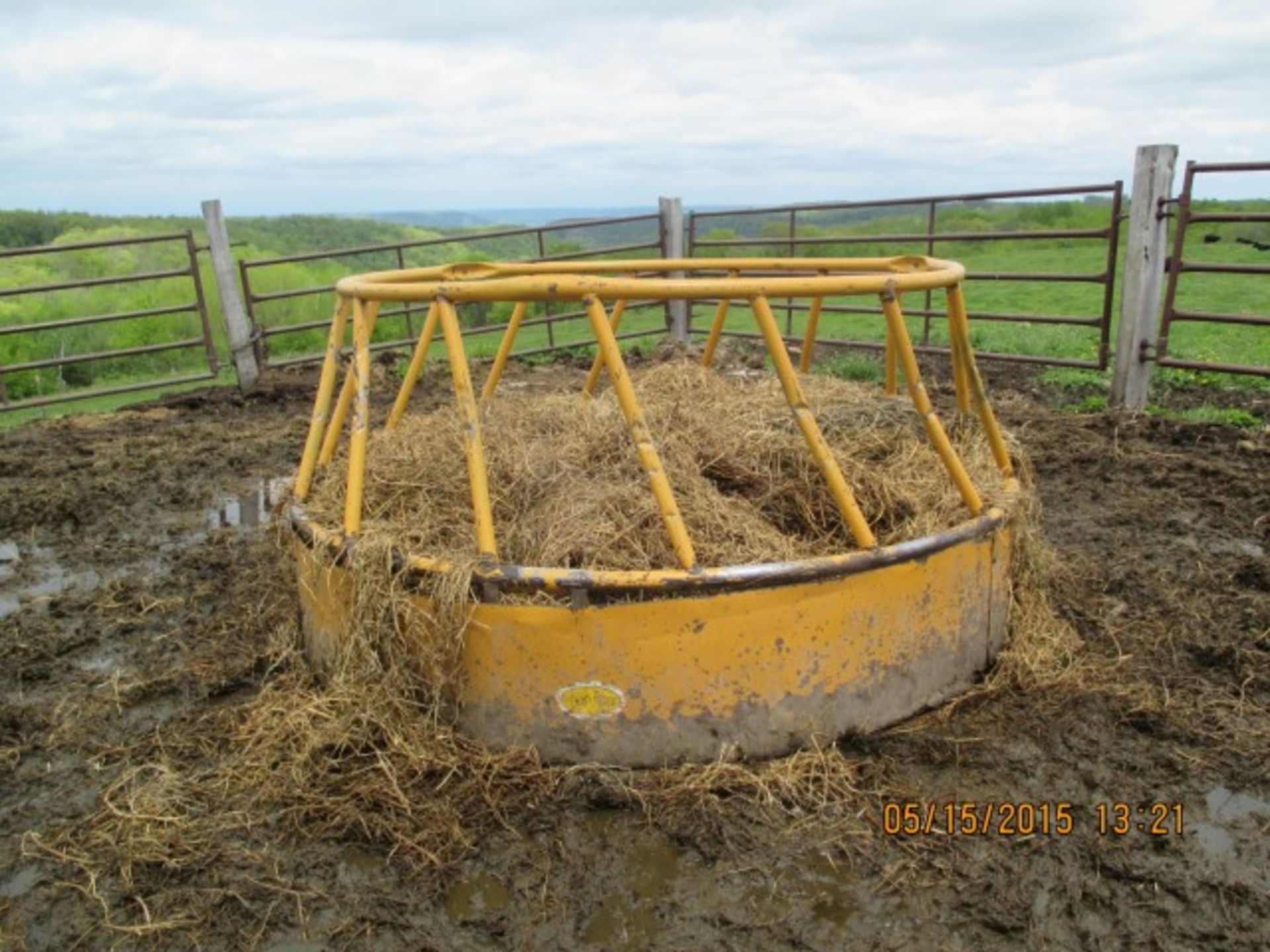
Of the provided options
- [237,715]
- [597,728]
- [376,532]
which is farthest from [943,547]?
[237,715]

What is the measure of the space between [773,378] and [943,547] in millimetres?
1855

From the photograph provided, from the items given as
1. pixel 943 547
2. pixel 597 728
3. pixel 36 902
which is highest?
pixel 943 547

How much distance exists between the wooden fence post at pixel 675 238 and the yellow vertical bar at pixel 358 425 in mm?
7158

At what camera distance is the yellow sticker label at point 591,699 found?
2.92 meters

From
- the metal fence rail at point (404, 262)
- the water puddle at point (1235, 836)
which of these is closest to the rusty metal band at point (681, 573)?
the water puddle at point (1235, 836)

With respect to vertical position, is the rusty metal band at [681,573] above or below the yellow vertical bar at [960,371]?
below

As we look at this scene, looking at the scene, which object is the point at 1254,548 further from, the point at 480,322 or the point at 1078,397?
the point at 480,322

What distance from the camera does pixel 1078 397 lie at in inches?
294

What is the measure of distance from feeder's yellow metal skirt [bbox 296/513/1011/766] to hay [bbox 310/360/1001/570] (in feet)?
0.72

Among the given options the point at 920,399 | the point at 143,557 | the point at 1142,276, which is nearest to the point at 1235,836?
the point at 920,399

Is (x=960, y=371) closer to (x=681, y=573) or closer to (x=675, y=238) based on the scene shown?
(x=681, y=573)

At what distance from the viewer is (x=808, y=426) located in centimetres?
289

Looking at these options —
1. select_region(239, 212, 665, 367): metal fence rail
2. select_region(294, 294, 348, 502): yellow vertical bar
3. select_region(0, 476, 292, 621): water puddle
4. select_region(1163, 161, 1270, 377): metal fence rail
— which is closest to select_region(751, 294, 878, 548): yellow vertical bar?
select_region(294, 294, 348, 502): yellow vertical bar

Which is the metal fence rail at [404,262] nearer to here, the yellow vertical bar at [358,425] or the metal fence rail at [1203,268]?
the metal fence rail at [1203,268]
